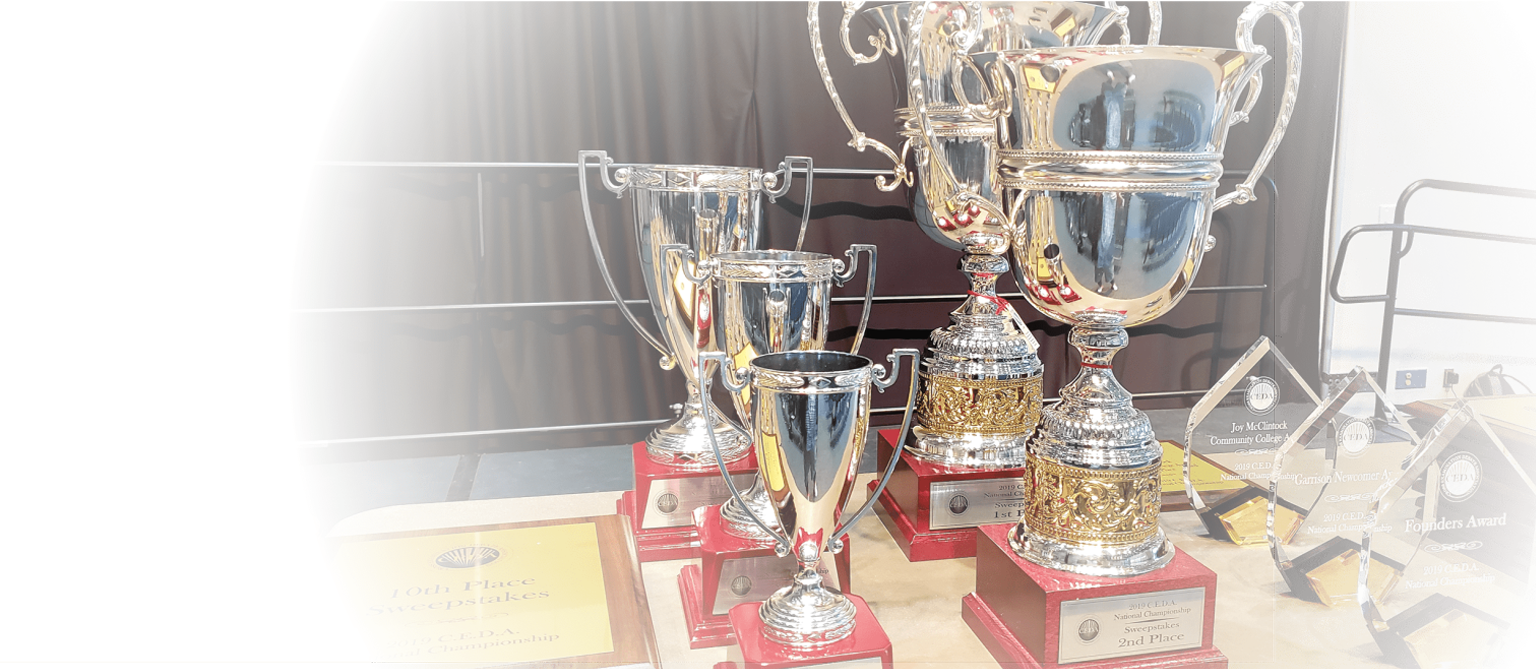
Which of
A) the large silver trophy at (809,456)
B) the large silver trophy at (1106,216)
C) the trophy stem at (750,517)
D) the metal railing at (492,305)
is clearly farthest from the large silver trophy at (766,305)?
the metal railing at (492,305)

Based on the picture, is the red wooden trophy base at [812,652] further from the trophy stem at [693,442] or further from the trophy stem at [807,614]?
the trophy stem at [693,442]

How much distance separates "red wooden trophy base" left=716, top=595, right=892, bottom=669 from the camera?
2.39ft

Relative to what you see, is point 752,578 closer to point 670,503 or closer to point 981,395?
point 670,503

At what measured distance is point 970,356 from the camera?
114 cm

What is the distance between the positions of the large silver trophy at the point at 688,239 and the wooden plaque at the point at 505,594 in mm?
159

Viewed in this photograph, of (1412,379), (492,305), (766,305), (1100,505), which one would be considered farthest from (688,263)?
(1412,379)

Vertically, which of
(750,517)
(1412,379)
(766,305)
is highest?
(766,305)

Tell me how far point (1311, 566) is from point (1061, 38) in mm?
688

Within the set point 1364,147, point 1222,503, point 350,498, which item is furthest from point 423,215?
point 1364,147

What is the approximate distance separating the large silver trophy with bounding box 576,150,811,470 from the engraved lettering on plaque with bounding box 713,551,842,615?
235mm

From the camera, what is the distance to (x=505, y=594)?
100 cm

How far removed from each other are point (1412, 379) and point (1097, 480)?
2725 millimetres

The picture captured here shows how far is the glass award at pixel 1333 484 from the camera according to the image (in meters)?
0.89

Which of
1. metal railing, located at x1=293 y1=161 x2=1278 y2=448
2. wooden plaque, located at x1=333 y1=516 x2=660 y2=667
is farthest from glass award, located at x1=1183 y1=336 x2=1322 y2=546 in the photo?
metal railing, located at x1=293 y1=161 x2=1278 y2=448
